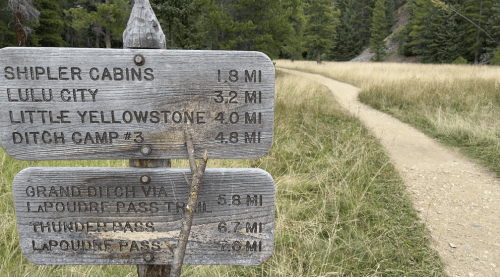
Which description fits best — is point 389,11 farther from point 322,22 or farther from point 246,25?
point 246,25

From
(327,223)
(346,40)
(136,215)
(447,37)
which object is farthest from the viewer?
(346,40)

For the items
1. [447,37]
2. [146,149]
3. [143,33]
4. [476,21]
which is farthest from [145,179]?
[447,37]

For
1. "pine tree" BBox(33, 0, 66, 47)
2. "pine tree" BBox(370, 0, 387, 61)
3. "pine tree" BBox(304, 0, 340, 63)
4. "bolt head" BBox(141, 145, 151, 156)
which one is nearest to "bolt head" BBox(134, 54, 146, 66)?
"bolt head" BBox(141, 145, 151, 156)

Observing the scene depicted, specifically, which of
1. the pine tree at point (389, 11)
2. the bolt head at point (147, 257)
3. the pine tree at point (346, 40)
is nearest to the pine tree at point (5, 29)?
the bolt head at point (147, 257)

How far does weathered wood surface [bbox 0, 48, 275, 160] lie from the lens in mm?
Result: 1180

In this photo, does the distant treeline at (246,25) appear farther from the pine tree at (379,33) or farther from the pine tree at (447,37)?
Result: the pine tree at (379,33)

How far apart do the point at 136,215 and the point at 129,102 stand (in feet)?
1.73

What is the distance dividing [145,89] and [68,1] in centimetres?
3370

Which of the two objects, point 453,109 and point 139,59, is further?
point 453,109

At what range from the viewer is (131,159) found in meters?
1.33

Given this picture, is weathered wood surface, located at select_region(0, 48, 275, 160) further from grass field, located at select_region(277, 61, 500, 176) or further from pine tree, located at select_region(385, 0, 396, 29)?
pine tree, located at select_region(385, 0, 396, 29)

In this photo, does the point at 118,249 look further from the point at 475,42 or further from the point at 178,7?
the point at 475,42

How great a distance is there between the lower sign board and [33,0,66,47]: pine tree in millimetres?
26654

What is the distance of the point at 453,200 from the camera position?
3520 millimetres
